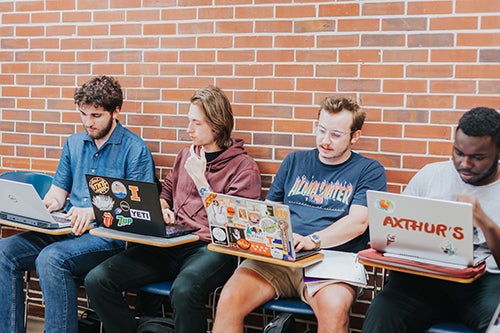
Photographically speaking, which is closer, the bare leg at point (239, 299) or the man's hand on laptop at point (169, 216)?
the bare leg at point (239, 299)

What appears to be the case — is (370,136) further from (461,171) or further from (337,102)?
(461,171)

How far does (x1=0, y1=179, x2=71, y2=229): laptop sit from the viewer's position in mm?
3256

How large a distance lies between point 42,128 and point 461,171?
269 cm

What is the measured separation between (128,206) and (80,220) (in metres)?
0.42

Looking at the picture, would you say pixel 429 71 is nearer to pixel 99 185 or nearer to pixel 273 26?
→ pixel 273 26

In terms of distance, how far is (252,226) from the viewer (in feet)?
9.30

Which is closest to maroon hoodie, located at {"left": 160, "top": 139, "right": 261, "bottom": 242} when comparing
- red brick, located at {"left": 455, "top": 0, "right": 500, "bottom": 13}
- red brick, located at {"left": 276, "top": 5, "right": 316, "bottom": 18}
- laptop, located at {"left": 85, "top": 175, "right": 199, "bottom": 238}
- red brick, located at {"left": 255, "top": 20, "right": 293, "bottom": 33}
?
laptop, located at {"left": 85, "top": 175, "right": 199, "bottom": 238}

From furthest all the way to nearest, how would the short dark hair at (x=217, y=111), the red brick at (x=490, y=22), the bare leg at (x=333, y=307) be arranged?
the short dark hair at (x=217, y=111) → the red brick at (x=490, y=22) → the bare leg at (x=333, y=307)

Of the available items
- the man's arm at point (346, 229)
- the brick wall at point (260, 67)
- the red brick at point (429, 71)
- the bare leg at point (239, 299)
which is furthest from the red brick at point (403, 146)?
the bare leg at point (239, 299)

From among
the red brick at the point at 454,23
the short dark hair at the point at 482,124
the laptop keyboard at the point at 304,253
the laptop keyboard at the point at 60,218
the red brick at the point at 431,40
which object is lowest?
the laptop keyboard at the point at 304,253

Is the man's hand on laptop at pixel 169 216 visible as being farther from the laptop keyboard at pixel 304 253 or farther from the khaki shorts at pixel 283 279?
the laptop keyboard at pixel 304 253

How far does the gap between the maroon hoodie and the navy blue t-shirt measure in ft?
0.65

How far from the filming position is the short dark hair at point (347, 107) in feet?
10.6

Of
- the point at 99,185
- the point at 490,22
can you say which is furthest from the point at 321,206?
the point at 490,22
